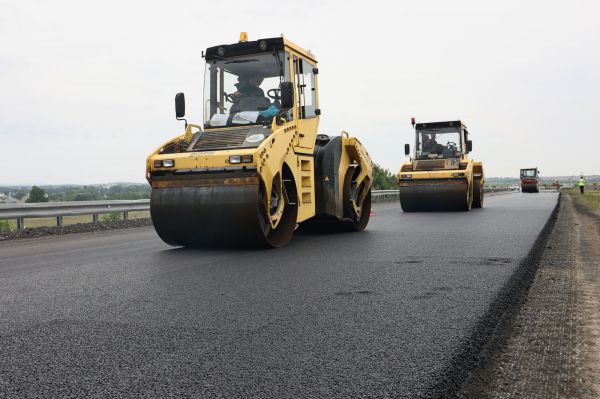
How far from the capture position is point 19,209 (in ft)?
39.3

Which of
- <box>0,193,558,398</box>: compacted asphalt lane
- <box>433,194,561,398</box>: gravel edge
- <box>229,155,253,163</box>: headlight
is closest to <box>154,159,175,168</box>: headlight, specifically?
<box>229,155,253,163</box>: headlight

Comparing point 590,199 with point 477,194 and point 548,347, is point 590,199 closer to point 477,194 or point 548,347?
point 477,194

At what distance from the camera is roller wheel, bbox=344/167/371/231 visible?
10.1 m

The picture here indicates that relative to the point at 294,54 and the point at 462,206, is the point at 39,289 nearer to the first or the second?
the point at 294,54

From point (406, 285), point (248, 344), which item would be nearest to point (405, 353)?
point (248, 344)

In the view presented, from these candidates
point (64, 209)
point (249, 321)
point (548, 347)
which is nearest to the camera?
point (548, 347)

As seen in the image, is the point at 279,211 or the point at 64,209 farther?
the point at 64,209

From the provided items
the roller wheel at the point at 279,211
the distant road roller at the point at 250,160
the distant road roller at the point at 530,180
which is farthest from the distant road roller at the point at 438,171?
the distant road roller at the point at 530,180

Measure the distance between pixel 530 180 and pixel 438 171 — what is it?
1543 inches

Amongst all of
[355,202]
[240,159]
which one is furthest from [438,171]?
[240,159]

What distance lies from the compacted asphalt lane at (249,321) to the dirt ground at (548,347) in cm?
15

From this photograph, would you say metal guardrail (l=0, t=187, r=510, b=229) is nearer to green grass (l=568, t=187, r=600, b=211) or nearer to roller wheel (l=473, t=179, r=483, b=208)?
roller wheel (l=473, t=179, r=483, b=208)

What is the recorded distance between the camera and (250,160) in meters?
7.03

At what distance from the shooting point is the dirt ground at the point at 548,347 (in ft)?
8.64
